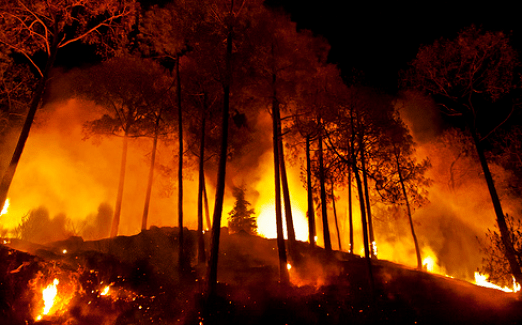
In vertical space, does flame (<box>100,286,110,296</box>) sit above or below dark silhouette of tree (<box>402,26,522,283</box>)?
below

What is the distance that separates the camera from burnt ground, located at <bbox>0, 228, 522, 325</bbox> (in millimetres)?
8055

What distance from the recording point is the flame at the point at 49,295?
7910mm

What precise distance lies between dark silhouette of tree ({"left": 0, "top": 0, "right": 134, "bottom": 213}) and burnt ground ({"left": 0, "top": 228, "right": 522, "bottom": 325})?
5.73m

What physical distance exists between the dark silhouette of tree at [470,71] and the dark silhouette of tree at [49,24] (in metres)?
13.9

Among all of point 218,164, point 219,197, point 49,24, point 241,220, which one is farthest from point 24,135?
point 241,220

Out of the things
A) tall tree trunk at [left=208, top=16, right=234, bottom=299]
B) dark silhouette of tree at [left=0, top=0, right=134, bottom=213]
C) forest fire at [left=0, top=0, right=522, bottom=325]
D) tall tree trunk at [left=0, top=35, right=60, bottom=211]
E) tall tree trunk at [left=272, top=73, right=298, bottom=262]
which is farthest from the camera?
tall tree trunk at [left=272, top=73, right=298, bottom=262]

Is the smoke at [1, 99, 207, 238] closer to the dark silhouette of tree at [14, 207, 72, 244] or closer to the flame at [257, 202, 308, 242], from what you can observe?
the dark silhouette of tree at [14, 207, 72, 244]

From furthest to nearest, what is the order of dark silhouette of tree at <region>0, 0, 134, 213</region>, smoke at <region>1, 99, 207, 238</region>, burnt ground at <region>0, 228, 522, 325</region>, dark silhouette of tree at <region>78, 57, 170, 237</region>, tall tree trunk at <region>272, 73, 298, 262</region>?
smoke at <region>1, 99, 207, 238</region> < dark silhouette of tree at <region>78, 57, 170, 237</region> < tall tree trunk at <region>272, 73, 298, 262</region> < dark silhouette of tree at <region>0, 0, 134, 213</region> < burnt ground at <region>0, 228, 522, 325</region>

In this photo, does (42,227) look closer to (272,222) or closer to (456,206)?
(272,222)

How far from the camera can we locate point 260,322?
9.09 metres

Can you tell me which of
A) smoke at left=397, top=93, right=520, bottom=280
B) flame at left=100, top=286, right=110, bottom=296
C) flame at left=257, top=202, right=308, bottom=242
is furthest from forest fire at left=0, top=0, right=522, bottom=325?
flame at left=257, top=202, right=308, bottom=242

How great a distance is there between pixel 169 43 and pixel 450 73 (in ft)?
43.0

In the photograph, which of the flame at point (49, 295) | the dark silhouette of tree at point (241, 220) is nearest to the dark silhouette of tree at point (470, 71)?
the dark silhouette of tree at point (241, 220)

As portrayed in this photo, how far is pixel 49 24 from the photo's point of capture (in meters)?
12.9
